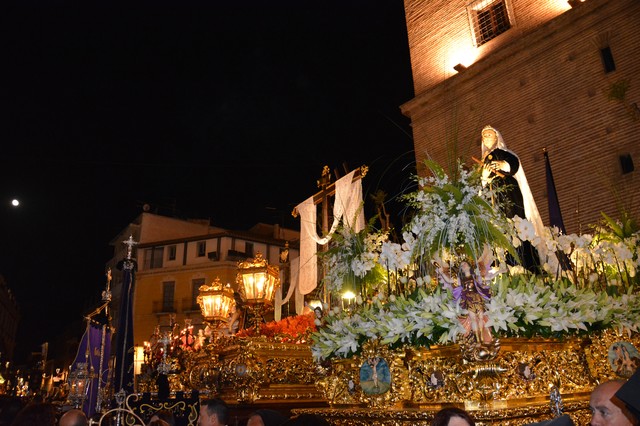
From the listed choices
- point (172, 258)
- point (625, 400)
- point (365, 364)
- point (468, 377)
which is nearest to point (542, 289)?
point (468, 377)

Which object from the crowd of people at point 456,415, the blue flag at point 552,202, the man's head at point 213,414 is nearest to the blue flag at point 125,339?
the man's head at point 213,414

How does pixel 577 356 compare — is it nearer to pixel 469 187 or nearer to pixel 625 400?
pixel 469 187

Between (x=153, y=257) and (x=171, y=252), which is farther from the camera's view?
(x=153, y=257)

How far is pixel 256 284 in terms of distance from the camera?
31.0ft

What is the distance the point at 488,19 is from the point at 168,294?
28.8 metres

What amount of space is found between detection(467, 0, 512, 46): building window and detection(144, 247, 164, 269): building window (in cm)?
2870

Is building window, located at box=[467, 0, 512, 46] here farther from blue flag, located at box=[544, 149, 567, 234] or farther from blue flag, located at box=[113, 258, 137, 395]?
blue flag, located at box=[113, 258, 137, 395]

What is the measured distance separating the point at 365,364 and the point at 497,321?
1.35 m

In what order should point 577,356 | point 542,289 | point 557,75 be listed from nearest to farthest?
point 542,289 < point 577,356 < point 557,75

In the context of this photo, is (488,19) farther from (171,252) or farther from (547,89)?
(171,252)

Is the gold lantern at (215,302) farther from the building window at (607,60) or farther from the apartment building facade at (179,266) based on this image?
the apartment building facade at (179,266)

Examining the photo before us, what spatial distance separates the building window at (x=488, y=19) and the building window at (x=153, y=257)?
28.7 meters

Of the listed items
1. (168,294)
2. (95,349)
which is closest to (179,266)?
(168,294)

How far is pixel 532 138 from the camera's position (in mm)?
13492
